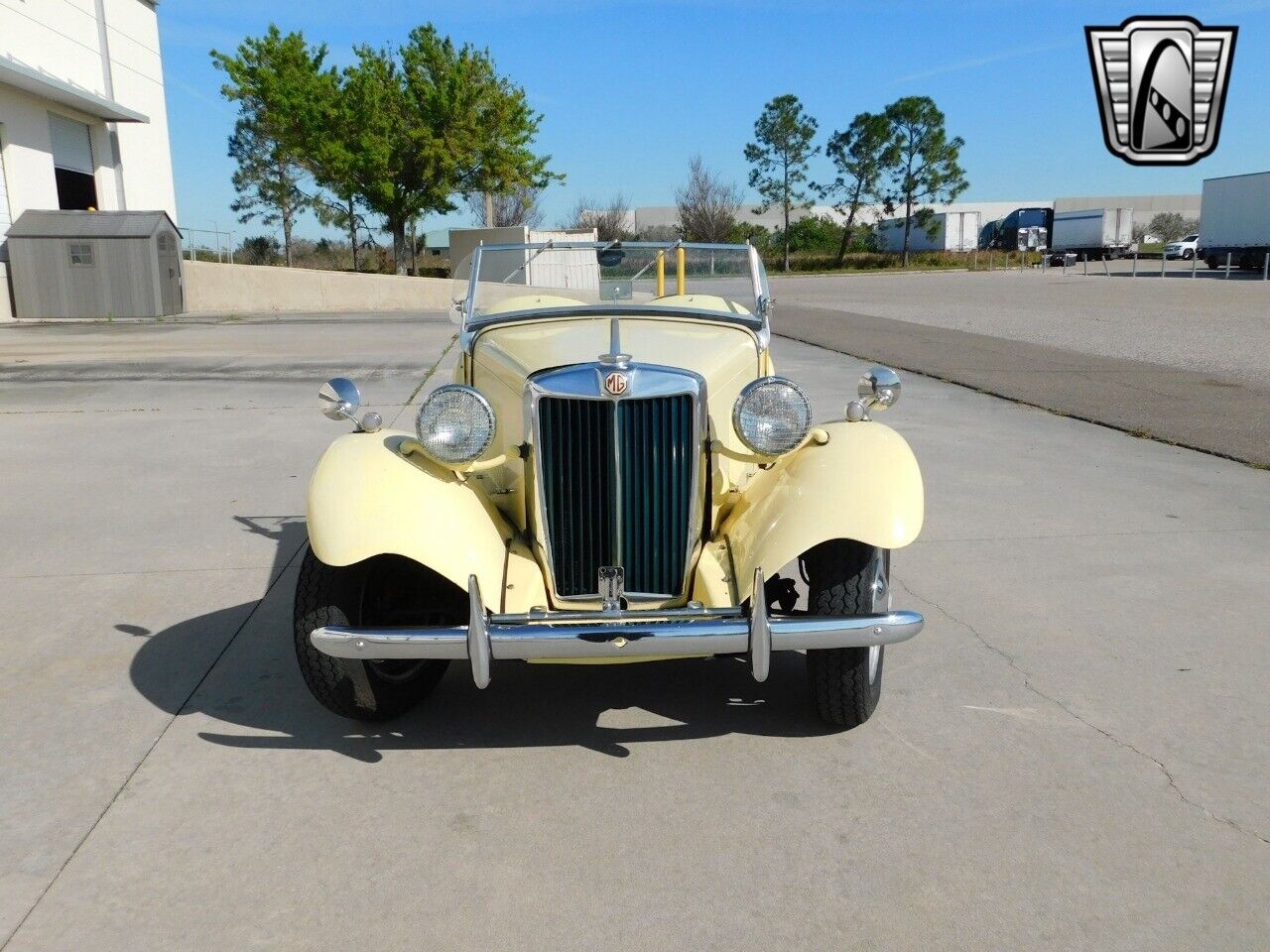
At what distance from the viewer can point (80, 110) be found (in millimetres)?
23391

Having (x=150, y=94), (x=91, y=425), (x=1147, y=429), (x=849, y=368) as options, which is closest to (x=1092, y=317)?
(x=849, y=368)

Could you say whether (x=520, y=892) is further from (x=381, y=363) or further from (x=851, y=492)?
(x=381, y=363)

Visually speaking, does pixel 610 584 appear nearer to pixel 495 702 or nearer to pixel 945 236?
pixel 495 702

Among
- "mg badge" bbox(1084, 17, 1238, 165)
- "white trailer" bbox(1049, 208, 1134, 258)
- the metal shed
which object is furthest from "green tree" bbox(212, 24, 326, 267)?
"white trailer" bbox(1049, 208, 1134, 258)

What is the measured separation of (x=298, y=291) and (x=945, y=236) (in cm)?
5182

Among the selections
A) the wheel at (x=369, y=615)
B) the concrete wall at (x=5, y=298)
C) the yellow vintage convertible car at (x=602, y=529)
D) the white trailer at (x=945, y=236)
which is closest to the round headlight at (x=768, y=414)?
the yellow vintage convertible car at (x=602, y=529)

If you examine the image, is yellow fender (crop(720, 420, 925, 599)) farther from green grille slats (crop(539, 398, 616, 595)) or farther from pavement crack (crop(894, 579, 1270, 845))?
pavement crack (crop(894, 579, 1270, 845))

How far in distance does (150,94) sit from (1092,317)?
23244mm

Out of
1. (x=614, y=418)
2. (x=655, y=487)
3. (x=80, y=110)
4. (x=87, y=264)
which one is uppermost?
(x=80, y=110)

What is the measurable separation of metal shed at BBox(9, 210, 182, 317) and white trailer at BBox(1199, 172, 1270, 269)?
37472mm

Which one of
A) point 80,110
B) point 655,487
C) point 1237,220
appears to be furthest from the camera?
point 1237,220

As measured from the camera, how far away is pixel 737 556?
351 cm

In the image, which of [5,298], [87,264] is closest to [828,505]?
[87,264]

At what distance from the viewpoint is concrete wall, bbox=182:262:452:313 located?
25.1 meters
